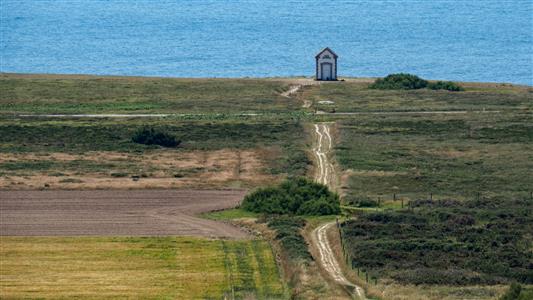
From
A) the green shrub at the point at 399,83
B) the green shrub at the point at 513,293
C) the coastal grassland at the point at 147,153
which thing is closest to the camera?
the green shrub at the point at 513,293

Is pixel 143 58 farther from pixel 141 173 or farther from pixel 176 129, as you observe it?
pixel 141 173

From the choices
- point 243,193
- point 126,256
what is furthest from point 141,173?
point 126,256

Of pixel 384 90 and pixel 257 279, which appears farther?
pixel 384 90

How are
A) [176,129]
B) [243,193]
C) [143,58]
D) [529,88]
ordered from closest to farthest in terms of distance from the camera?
1. [243,193]
2. [176,129]
3. [529,88]
4. [143,58]

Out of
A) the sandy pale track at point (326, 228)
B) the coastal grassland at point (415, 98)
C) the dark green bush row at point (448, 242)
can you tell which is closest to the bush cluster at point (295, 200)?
the sandy pale track at point (326, 228)

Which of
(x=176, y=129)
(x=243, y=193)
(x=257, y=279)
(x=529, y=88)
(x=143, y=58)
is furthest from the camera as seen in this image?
(x=143, y=58)

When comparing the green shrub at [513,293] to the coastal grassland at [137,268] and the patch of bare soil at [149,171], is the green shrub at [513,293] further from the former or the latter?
the patch of bare soil at [149,171]
